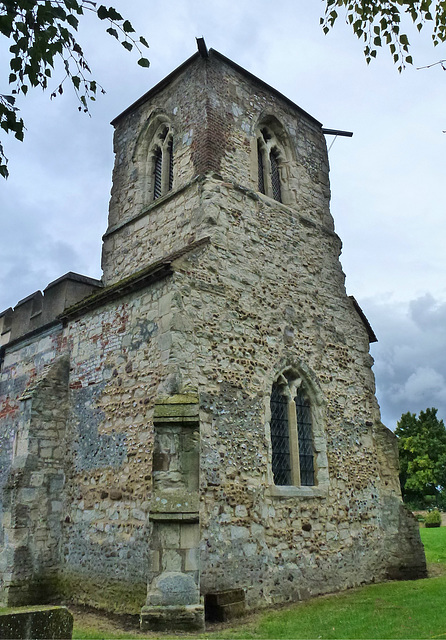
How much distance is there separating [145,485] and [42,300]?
21.2ft

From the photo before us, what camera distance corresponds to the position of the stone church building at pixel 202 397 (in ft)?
27.8

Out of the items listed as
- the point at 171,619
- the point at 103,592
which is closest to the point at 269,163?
the point at 103,592

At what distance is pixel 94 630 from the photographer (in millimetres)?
7613

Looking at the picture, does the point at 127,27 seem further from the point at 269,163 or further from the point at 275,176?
the point at 275,176

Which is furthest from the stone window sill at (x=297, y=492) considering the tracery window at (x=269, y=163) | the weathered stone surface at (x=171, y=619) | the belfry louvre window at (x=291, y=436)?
the tracery window at (x=269, y=163)

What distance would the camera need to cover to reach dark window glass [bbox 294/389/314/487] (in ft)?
35.0

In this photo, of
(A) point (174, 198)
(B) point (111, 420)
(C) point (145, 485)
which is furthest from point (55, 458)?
(A) point (174, 198)

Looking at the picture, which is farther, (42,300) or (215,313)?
(42,300)

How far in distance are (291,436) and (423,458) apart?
31.5 m

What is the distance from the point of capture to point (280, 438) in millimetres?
10422

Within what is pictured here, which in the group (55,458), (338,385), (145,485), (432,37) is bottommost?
(145,485)

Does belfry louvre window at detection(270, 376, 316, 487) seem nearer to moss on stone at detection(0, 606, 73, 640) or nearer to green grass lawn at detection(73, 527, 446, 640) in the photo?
green grass lawn at detection(73, 527, 446, 640)

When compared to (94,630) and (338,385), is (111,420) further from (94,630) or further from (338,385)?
(338,385)

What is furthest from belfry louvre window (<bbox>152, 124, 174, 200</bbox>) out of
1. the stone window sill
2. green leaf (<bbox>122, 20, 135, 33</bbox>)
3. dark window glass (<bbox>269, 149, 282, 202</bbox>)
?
green leaf (<bbox>122, 20, 135, 33</bbox>)
